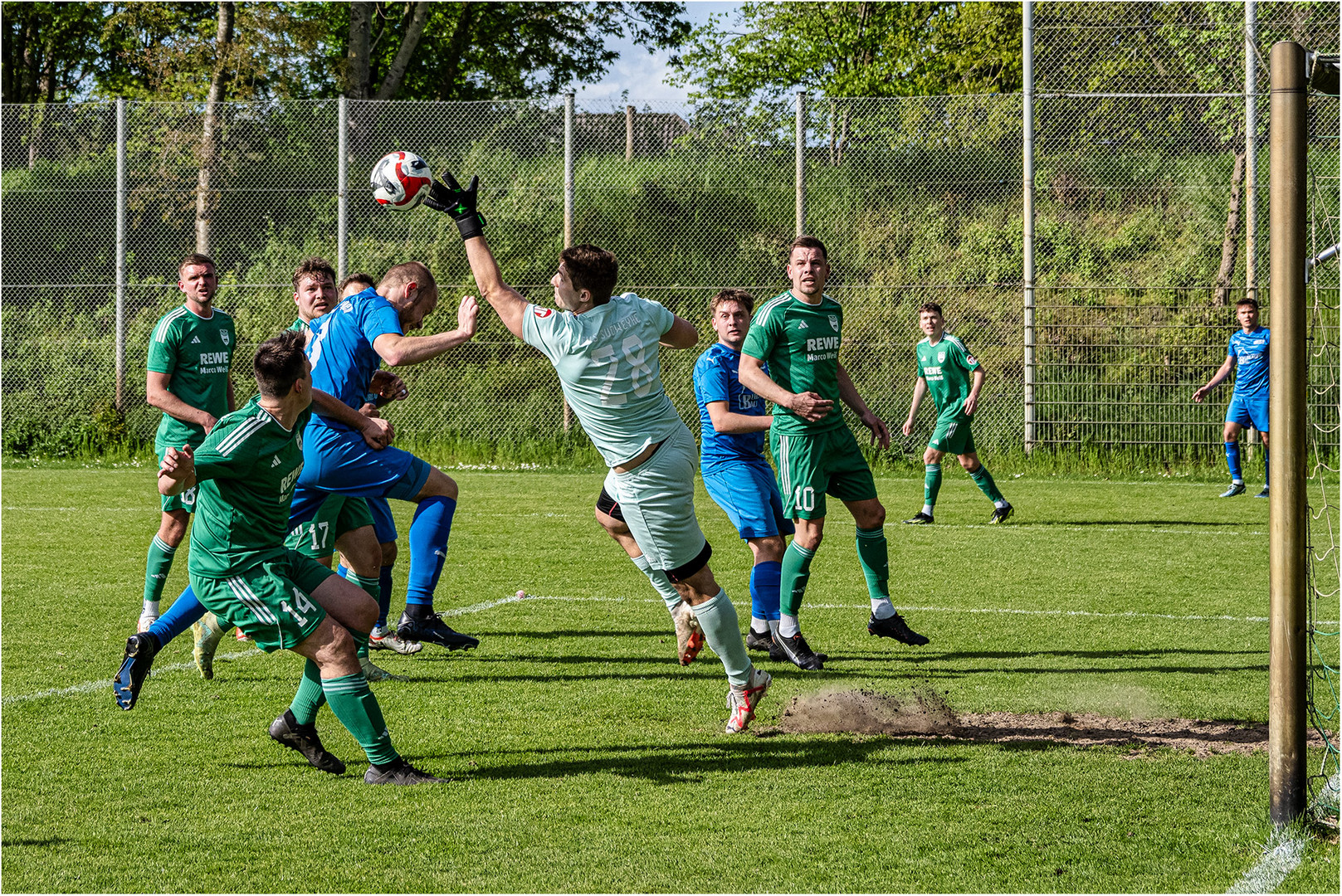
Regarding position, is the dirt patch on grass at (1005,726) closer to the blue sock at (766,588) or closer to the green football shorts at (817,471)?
the blue sock at (766,588)

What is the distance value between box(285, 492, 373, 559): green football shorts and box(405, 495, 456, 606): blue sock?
480 mm

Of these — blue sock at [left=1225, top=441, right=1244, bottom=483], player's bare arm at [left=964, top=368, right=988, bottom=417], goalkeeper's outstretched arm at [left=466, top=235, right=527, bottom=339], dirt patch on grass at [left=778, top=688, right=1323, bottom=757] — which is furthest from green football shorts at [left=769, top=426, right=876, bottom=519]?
blue sock at [left=1225, top=441, right=1244, bottom=483]

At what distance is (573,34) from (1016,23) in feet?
36.7

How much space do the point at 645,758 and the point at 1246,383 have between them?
12.0 m

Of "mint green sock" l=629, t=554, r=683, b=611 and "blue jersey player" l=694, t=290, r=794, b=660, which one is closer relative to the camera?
"mint green sock" l=629, t=554, r=683, b=611

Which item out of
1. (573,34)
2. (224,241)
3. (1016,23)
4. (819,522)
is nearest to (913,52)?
(1016,23)

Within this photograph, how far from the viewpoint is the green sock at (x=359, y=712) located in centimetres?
478

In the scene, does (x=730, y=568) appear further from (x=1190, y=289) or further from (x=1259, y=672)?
(x=1190, y=289)

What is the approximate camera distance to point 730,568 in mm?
10320

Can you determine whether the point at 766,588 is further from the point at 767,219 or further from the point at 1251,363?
the point at 767,219

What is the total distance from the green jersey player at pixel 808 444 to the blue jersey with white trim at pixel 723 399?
0.16 m

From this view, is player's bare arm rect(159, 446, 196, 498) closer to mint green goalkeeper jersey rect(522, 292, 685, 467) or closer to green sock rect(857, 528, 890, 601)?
mint green goalkeeper jersey rect(522, 292, 685, 467)

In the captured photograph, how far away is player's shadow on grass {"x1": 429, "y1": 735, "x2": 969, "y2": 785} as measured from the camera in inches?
199

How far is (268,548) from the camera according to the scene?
4922 millimetres
